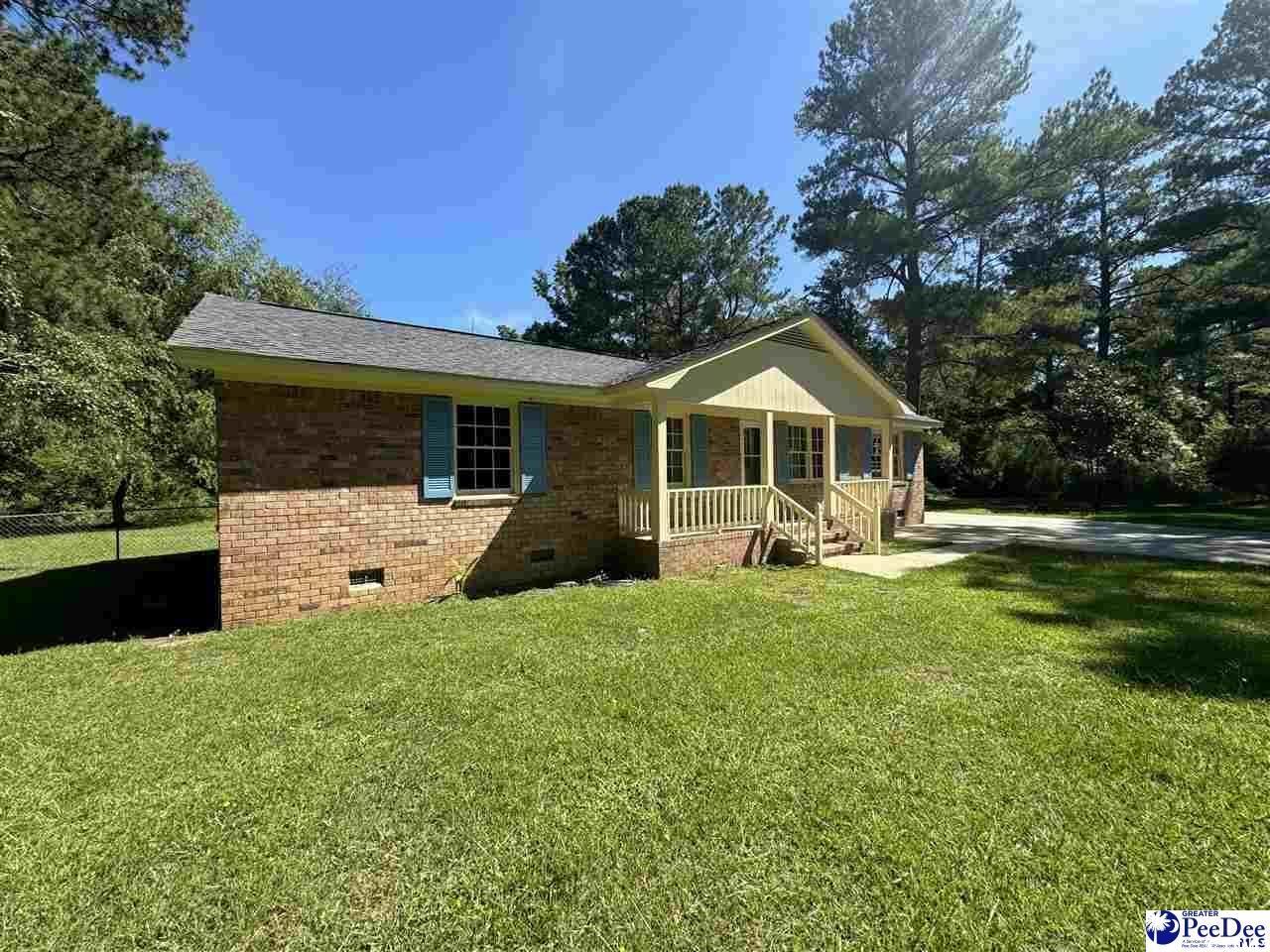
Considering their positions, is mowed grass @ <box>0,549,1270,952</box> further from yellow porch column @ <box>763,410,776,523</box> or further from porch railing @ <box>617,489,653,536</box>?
yellow porch column @ <box>763,410,776,523</box>

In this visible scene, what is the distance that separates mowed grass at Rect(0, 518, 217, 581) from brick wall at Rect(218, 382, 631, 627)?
834cm

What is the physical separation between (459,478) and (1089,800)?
291 inches

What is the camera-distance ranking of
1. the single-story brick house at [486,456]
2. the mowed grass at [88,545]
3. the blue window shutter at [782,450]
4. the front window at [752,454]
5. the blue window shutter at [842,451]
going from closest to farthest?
the single-story brick house at [486,456] < the mowed grass at [88,545] < the blue window shutter at [782,450] < the front window at [752,454] < the blue window shutter at [842,451]

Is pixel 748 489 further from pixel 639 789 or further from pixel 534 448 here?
pixel 639 789

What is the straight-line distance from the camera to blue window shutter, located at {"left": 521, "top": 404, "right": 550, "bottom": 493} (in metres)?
8.15

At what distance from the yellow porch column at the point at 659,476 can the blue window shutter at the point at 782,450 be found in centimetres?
421

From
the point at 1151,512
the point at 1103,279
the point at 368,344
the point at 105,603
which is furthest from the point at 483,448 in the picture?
the point at 1103,279

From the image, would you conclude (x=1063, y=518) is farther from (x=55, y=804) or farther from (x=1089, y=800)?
(x=55, y=804)

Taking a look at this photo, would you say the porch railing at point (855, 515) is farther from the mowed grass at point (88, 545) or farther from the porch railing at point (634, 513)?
the mowed grass at point (88, 545)

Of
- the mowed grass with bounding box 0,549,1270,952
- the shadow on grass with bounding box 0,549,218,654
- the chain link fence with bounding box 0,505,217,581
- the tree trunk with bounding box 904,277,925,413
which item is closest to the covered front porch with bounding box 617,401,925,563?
the mowed grass with bounding box 0,549,1270,952

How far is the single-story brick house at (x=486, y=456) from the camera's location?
6.21 meters

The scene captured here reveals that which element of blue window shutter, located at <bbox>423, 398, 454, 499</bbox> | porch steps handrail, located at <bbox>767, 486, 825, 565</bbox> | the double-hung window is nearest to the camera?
blue window shutter, located at <bbox>423, 398, 454, 499</bbox>

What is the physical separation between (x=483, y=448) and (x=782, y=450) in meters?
6.91

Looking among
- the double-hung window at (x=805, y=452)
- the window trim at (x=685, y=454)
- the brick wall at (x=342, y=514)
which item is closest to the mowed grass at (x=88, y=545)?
the brick wall at (x=342, y=514)
